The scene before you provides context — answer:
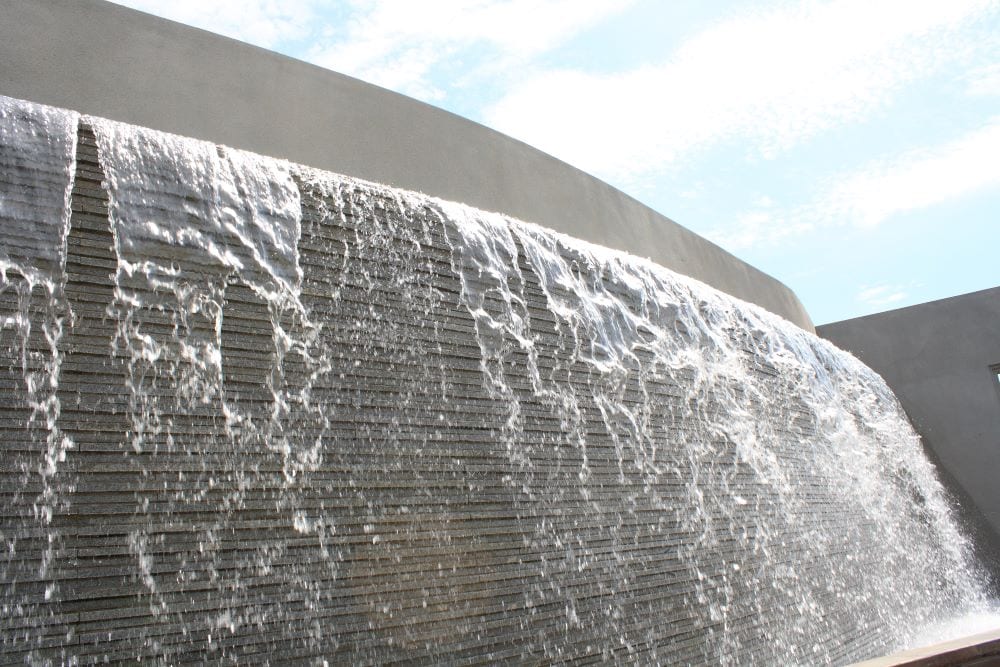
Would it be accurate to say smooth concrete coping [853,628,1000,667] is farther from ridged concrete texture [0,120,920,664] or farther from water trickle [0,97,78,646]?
water trickle [0,97,78,646]

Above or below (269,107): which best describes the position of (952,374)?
below

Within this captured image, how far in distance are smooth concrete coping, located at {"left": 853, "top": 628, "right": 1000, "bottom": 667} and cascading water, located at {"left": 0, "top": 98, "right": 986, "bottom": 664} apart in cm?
91

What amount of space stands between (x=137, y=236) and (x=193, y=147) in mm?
391

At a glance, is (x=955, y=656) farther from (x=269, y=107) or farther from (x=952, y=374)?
(x=952, y=374)

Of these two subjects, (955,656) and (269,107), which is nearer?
(955,656)

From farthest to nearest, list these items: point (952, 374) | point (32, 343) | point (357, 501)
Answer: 1. point (952, 374)
2. point (357, 501)
3. point (32, 343)

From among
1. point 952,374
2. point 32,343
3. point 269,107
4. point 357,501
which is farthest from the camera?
point 952,374

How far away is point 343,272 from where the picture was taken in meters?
2.52

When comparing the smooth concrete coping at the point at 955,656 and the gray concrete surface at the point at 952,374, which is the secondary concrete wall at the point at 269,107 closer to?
the smooth concrete coping at the point at 955,656

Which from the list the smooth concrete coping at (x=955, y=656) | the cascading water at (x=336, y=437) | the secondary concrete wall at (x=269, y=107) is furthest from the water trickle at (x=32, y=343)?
the smooth concrete coping at (x=955, y=656)

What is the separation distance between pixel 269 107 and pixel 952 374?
6773 mm

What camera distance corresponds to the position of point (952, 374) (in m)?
7.80

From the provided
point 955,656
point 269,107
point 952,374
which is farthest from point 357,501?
point 952,374

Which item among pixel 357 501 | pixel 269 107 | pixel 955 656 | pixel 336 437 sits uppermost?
pixel 269 107
